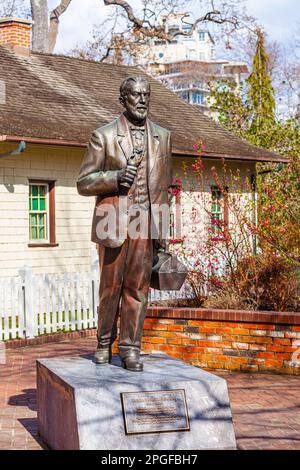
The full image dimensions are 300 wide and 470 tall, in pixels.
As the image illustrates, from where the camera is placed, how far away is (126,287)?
755 centimetres

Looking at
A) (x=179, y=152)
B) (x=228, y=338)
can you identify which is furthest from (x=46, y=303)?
(x=179, y=152)

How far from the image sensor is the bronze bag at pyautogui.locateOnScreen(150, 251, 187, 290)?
298 inches

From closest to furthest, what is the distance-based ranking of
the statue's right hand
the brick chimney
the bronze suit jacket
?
the statue's right hand → the bronze suit jacket → the brick chimney

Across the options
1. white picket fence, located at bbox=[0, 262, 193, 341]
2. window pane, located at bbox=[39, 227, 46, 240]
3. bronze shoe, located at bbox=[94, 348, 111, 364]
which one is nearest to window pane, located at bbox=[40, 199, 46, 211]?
window pane, located at bbox=[39, 227, 46, 240]

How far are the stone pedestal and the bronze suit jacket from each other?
1.17 meters

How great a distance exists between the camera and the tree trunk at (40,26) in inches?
1053

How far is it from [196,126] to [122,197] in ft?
54.3

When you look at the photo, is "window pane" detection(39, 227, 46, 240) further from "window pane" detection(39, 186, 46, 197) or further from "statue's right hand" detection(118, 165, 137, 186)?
"statue's right hand" detection(118, 165, 137, 186)

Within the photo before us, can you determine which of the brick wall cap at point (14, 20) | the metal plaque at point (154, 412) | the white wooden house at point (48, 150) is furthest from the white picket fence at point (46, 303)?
the brick wall cap at point (14, 20)

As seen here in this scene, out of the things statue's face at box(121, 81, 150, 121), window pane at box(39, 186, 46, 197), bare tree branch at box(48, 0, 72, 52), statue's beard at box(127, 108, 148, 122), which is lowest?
window pane at box(39, 186, 46, 197)

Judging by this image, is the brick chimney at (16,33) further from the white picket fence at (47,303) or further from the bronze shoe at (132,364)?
the bronze shoe at (132,364)

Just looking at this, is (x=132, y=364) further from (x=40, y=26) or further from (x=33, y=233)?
(x=40, y=26)

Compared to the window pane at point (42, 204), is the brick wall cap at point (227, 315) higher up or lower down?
lower down

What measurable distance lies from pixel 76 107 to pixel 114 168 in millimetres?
13203
